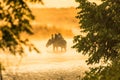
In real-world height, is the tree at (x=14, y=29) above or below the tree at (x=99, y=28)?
below

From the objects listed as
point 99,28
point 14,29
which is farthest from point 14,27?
point 99,28

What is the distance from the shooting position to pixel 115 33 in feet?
77.2

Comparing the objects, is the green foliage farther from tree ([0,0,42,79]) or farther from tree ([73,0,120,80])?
tree ([73,0,120,80])

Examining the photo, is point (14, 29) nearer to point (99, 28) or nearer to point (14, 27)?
point (14, 27)

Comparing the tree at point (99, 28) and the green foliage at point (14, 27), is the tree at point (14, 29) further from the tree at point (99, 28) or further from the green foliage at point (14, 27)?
the tree at point (99, 28)

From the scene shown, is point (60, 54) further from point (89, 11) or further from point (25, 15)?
point (25, 15)

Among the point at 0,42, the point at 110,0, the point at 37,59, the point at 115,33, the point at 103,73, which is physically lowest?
the point at 0,42

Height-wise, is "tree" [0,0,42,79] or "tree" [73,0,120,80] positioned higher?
"tree" [73,0,120,80]

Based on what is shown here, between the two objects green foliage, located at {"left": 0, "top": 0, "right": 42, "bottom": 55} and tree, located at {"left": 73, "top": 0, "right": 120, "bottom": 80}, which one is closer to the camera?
green foliage, located at {"left": 0, "top": 0, "right": 42, "bottom": 55}

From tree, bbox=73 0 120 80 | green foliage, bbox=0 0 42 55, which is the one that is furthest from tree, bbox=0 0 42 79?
tree, bbox=73 0 120 80

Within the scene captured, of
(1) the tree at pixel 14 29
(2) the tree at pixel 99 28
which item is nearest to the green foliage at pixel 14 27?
(1) the tree at pixel 14 29

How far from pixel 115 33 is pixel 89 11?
6.03 ft

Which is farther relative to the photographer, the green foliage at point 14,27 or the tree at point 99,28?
the tree at point 99,28

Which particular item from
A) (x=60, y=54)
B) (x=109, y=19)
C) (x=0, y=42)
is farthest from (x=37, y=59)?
(x=0, y=42)
